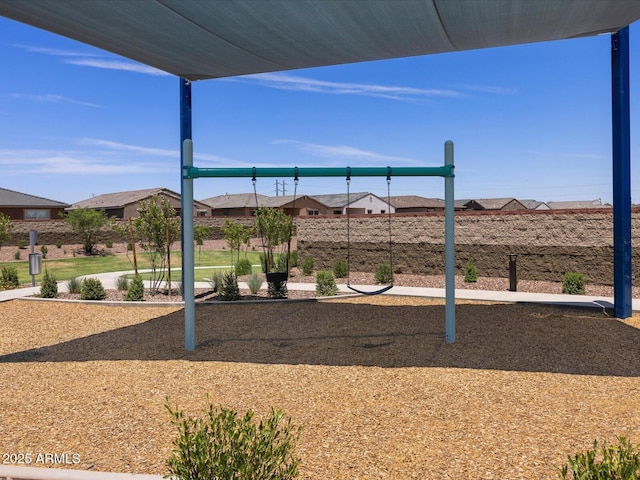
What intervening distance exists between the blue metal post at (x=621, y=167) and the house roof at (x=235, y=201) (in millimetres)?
56811

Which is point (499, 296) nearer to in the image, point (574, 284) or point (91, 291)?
point (574, 284)

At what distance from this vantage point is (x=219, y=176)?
8.05m

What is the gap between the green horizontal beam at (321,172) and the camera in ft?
26.0

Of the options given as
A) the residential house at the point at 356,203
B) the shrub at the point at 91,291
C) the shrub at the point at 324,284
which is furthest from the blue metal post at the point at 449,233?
the residential house at the point at 356,203

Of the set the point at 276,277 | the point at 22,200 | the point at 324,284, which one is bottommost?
the point at 324,284

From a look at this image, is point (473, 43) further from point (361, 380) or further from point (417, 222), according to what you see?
point (417, 222)

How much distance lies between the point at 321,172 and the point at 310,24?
223 cm

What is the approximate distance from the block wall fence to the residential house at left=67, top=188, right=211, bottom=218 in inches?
1508

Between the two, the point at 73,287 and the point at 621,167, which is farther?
the point at 73,287

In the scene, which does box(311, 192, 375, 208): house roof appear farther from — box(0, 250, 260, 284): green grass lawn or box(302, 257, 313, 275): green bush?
box(302, 257, 313, 275): green bush

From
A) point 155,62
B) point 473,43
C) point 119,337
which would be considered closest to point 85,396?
point 119,337

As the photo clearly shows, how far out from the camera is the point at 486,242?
1688 cm

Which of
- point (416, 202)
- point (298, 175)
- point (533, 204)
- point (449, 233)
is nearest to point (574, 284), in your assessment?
point (449, 233)

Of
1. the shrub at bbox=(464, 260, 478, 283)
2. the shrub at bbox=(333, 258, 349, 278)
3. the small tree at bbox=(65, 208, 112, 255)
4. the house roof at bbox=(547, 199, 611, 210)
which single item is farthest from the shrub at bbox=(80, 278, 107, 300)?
the house roof at bbox=(547, 199, 611, 210)
